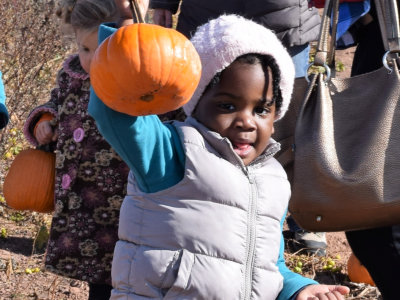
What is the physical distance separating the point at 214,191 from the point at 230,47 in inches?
17.3

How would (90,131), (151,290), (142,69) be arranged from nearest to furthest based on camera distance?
1. (142,69)
2. (151,290)
3. (90,131)

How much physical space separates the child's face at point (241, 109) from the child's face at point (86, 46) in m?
0.77

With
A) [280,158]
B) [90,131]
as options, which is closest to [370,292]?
[280,158]

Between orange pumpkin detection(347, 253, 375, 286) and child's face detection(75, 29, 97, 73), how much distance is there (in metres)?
2.22

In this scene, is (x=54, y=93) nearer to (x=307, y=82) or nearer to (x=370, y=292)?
(x=307, y=82)

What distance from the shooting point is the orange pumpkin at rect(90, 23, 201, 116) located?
1.81 metres

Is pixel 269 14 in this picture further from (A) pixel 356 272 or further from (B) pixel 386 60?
(A) pixel 356 272

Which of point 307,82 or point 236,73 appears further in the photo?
point 307,82

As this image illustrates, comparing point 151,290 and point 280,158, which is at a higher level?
point 280,158

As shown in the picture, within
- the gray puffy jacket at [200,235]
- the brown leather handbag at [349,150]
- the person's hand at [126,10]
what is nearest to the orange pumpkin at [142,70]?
the person's hand at [126,10]

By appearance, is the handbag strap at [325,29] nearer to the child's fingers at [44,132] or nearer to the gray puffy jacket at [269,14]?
the gray puffy jacket at [269,14]

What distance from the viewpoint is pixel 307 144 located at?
2.85 meters

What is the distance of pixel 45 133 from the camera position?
3248 millimetres

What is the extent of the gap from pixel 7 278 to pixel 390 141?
7.65 ft
